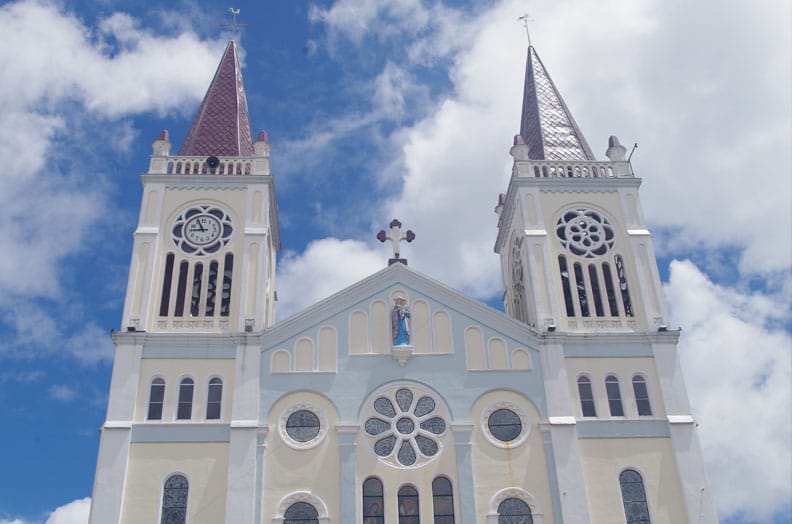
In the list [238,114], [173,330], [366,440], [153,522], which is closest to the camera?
[153,522]

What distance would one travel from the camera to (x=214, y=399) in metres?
26.7

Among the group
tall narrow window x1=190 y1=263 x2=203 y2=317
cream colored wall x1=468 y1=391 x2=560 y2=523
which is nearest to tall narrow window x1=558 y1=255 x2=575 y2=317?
cream colored wall x1=468 y1=391 x2=560 y2=523

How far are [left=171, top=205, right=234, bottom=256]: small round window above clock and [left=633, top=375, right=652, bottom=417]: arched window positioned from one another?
15.2 metres

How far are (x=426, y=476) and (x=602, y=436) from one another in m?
5.82

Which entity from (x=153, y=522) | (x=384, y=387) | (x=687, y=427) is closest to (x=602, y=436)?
(x=687, y=427)

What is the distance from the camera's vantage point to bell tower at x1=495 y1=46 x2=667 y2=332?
29312 millimetres

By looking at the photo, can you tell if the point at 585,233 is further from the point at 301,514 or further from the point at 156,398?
the point at 156,398

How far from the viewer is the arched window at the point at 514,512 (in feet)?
82.1

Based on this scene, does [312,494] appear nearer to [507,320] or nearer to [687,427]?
[507,320]

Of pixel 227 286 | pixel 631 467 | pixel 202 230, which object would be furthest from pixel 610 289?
pixel 202 230

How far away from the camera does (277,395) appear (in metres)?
26.7

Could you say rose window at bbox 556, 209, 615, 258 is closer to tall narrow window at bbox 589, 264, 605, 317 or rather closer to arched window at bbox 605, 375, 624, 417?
tall narrow window at bbox 589, 264, 605, 317

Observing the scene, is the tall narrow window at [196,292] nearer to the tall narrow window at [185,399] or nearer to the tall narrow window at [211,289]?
the tall narrow window at [211,289]

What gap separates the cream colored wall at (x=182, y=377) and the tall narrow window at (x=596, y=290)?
1298 centimetres
